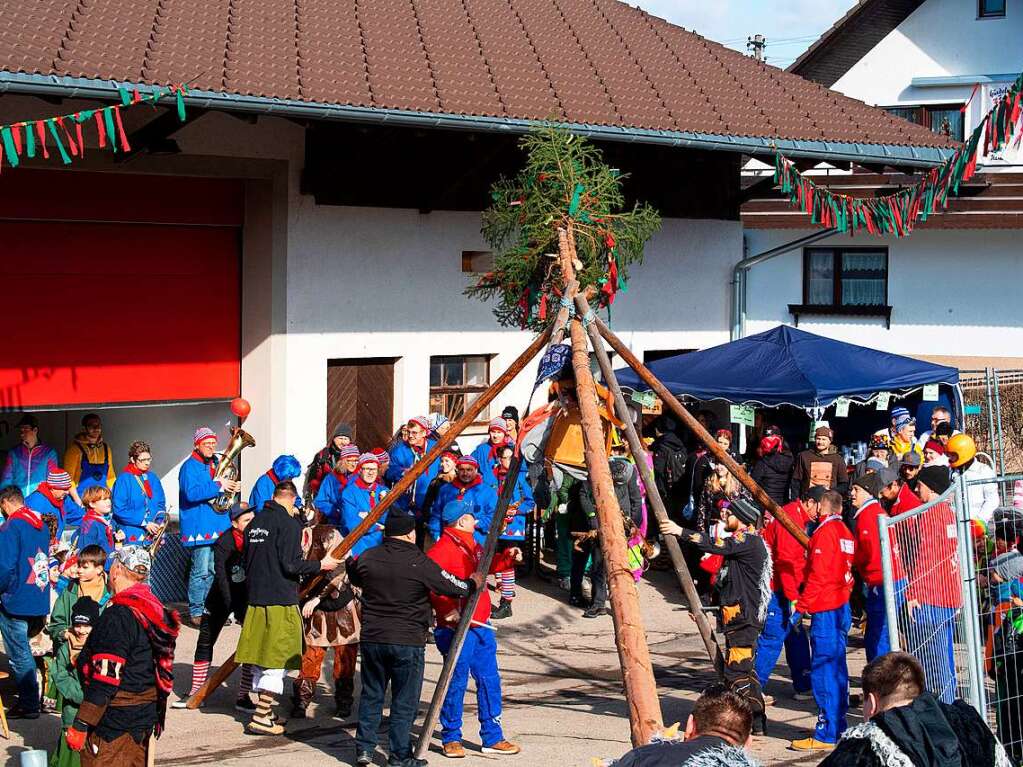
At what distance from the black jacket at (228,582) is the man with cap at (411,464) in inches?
122

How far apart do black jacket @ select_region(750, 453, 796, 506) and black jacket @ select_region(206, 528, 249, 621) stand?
6.32m

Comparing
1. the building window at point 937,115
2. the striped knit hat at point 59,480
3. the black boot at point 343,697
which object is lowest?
the black boot at point 343,697

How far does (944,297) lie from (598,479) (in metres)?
18.4

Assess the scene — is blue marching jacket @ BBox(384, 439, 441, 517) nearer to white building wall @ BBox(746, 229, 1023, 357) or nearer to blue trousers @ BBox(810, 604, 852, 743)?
blue trousers @ BBox(810, 604, 852, 743)

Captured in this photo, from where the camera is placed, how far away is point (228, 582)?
411 inches

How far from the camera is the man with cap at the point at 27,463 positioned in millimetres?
13234

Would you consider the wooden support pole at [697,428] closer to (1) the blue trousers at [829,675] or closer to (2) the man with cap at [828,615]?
(2) the man with cap at [828,615]

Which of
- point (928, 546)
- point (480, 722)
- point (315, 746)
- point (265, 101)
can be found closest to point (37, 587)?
point (315, 746)

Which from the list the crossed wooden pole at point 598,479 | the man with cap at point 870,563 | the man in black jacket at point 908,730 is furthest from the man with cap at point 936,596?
the man in black jacket at point 908,730

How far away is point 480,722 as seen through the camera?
372 inches

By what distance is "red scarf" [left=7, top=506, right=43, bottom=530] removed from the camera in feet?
32.7

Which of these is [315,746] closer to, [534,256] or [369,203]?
[534,256]

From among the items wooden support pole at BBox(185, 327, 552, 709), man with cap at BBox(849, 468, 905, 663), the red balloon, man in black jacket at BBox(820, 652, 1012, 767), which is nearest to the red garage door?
the red balloon

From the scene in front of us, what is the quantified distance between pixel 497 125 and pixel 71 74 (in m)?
4.30
